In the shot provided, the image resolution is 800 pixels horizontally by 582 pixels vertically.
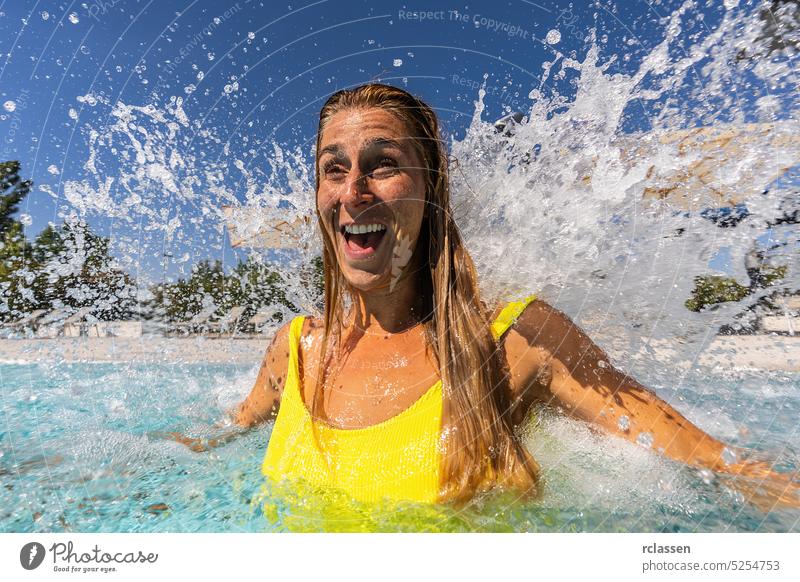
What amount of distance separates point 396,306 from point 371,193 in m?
0.44

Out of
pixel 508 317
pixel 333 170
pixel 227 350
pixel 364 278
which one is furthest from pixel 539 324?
pixel 227 350

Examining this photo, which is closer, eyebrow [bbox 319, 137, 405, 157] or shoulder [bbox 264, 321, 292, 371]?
eyebrow [bbox 319, 137, 405, 157]

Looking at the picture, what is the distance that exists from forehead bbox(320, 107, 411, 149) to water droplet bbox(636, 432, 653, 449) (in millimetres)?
1197

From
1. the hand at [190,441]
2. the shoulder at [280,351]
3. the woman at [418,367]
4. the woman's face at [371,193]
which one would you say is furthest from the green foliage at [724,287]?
the hand at [190,441]

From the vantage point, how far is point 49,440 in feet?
8.80

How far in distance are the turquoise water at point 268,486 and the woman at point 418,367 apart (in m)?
0.07

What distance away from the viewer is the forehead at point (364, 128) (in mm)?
1587

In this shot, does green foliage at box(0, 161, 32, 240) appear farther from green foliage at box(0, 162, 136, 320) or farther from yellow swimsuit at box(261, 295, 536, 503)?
yellow swimsuit at box(261, 295, 536, 503)

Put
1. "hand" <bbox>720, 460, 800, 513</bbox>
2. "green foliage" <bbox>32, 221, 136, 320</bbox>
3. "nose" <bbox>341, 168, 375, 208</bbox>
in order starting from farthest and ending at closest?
"green foliage" <bbox>32, 221, 136, 320</bbox>
"nose" <bbox>341, 168, 375, 208</bbox>
"hand" <bbox>720, 460, 800, 513</bbox>

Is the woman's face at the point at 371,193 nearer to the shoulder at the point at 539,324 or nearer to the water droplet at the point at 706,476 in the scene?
the shoulder at the point at 539,324

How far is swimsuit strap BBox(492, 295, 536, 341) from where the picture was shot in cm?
156

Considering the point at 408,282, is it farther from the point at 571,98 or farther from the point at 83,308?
the point at 83,308

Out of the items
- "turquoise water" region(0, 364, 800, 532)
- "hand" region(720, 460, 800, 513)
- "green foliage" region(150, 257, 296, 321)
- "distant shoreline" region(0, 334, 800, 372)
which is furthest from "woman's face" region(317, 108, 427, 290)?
"distant shoreline" region(0, 334, 800, 372)

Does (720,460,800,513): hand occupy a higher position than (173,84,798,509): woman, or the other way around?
(173,84,798,509): woman
